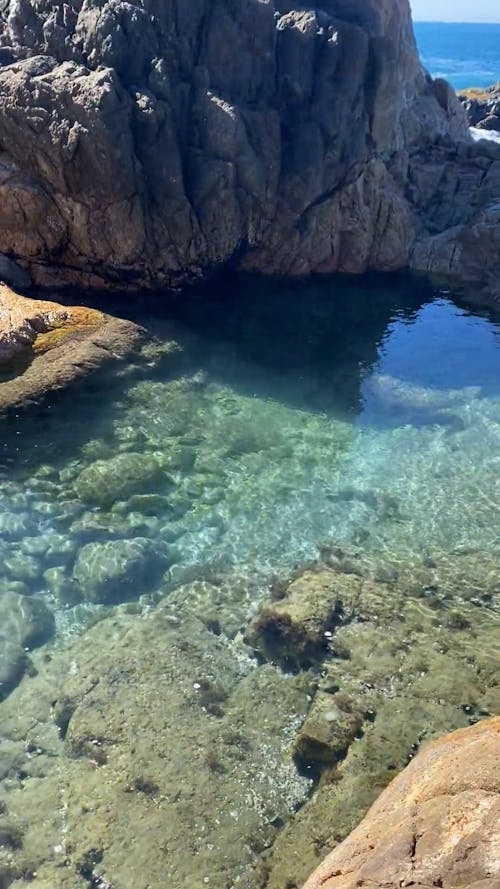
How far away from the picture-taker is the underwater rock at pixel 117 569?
12.7 m

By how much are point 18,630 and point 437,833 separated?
7.94 meters

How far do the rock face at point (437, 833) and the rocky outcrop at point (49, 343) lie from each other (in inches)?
538

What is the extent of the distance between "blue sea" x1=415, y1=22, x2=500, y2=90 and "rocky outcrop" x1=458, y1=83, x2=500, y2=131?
1722 inches

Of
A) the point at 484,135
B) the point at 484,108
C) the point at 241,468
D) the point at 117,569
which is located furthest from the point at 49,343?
the point at 484,108

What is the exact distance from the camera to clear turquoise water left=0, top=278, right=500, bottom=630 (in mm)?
13961

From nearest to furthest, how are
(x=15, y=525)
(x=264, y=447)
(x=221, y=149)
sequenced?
(x=15, y=525) < (x=264, y=447) < (x=221, y=149)

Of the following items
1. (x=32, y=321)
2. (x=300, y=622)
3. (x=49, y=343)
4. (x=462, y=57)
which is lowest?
(x=300, y=622)

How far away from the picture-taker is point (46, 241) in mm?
23250

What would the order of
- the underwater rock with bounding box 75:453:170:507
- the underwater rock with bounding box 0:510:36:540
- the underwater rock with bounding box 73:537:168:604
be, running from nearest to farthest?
the underwater rock with bounding box 73:537:168:604 → the underwater rock with bounding box 0:510:36:540 → the underwater rock with bounding box 75:453:170:507

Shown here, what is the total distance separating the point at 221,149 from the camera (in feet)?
81.1

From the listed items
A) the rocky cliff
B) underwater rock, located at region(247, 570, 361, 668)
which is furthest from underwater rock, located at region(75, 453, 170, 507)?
the rocky cliff

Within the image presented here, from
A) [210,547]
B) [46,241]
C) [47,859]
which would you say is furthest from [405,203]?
[47,859]

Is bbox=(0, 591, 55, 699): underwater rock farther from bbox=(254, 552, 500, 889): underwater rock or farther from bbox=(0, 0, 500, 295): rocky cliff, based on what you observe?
bbox=(0, 0, 500, 295): rocky cliff

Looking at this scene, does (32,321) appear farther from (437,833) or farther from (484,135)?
(484,135)
